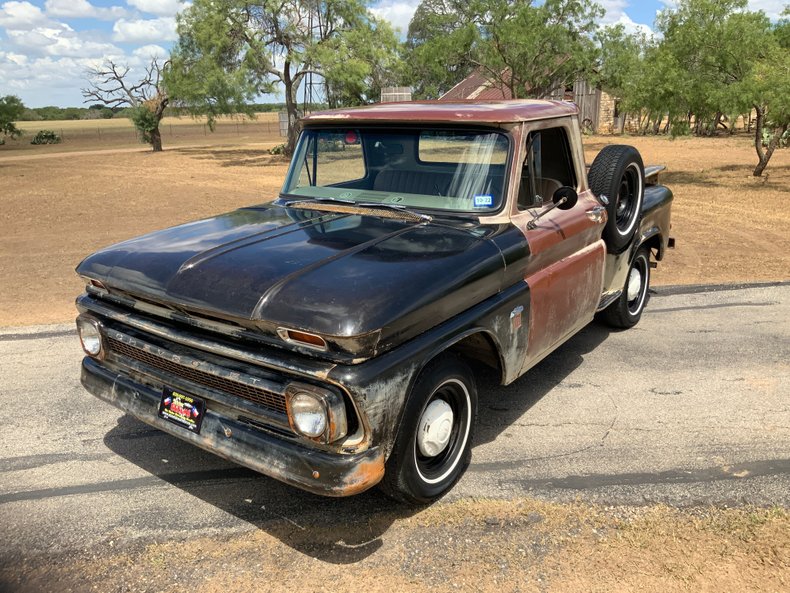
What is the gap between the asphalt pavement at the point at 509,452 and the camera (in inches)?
125

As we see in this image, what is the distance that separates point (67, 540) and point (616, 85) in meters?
24.2

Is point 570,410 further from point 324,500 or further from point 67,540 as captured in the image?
point 67,540

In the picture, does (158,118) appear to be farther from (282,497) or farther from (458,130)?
(282,497)

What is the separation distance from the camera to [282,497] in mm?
3342

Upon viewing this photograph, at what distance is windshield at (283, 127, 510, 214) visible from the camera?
11.9 feet

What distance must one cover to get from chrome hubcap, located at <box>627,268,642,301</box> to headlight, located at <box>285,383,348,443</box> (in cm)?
385

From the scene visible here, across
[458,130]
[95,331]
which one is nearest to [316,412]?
[95,331]

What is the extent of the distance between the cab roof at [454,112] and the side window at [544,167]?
0.13 metres

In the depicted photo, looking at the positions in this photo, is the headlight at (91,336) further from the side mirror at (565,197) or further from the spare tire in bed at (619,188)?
the spare tire in bed at (619,188)

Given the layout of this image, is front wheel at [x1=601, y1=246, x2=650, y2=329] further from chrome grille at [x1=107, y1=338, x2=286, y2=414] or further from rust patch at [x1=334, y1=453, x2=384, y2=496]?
chrome grille at [x1=107, y1=338, x2=286, y2=414]

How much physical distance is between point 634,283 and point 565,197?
248cm

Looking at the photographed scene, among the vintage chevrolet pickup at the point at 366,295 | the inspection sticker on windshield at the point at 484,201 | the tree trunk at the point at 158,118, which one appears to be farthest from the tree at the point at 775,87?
the tree trunk at the point at 158,118

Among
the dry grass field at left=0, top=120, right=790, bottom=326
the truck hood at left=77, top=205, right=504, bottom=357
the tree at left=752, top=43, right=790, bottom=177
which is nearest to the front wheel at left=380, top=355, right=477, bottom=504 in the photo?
the truck hood at left=77, top=205, right=504, bottom=357

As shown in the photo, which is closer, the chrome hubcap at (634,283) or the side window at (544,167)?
the side window at (544,167)
